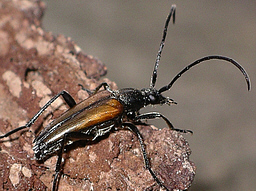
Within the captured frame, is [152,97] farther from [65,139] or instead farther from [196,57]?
[196,57]

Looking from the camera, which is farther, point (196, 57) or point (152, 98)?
point (196, 57)

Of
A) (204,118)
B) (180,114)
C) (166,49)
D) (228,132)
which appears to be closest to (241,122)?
(228,132)

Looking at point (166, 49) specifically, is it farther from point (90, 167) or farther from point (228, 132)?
point (90, 167)

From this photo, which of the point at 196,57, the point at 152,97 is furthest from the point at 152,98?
the point at 196,57

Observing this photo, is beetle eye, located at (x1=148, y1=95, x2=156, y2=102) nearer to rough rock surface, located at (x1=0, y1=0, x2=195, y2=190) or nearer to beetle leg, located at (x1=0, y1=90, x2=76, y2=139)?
rough rock surface, located at (x1=0, y1=0, x2=195, y2=190)

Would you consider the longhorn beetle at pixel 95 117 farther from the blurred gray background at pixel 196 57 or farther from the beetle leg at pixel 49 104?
the blurred gray background at pixel 196 57

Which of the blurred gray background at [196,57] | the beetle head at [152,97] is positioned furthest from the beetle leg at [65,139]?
the blurred gray background at [196,57]
